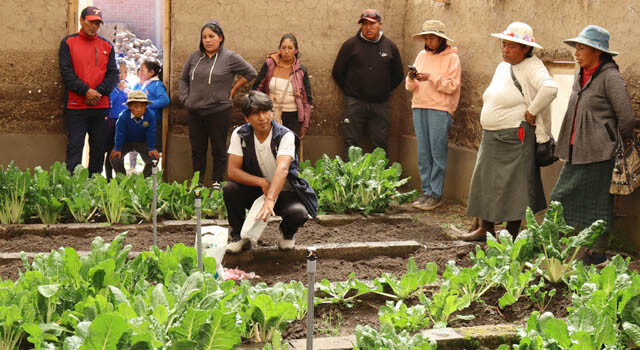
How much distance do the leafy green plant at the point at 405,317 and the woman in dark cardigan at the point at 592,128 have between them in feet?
6.23

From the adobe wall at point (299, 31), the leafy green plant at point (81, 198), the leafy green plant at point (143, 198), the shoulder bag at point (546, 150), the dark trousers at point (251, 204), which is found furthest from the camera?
the adobe wall at point (299, 31)

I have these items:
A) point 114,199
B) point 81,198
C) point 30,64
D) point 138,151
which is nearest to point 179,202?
point 114,199

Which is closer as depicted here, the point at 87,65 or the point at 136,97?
the point at 136,97

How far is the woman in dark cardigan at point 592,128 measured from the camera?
516 centimetres

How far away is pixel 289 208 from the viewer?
5539 millimetres

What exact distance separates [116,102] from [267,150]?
11.5 ft

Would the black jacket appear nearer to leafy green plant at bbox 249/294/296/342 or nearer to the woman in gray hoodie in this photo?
the woman in gray hoodie

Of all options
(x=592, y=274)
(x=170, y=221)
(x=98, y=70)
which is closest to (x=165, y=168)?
(x=98, y=70)

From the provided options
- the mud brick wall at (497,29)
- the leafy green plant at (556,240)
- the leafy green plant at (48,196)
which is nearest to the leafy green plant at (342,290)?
the leafy green plant at (556,240)

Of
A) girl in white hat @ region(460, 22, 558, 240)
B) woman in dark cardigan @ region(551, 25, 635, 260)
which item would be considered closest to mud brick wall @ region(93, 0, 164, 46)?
girl in white hat @ region(460, 22, 558, 240)

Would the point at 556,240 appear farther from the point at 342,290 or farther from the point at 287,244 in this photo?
the point at 287,244

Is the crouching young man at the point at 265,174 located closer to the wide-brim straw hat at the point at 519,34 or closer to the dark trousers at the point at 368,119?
the wide-brim straw hat at the point at 519,34

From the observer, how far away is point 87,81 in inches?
312

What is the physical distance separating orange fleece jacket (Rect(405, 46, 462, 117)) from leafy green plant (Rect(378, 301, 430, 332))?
3.93m
